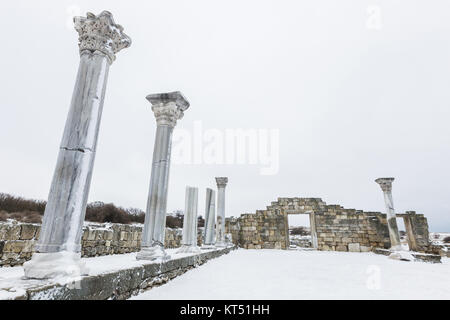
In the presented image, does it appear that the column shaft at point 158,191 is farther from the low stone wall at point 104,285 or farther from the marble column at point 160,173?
the low stone wall at point 104,285

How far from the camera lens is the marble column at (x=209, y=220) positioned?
33.9 feet

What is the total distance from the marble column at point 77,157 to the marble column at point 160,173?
193 centimetres

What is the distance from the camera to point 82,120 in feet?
9.77

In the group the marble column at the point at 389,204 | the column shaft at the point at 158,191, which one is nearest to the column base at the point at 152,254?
the column shaft at the point at 158,191

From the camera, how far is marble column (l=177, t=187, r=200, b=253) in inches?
286

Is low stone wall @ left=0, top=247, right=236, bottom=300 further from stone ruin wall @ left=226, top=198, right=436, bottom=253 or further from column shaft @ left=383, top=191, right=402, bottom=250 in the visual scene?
stone ruin wall @ left=226, top=198, right=436, bottom=253

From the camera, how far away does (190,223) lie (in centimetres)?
767

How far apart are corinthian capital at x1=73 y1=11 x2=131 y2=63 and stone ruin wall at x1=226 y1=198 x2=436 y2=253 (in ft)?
50.0

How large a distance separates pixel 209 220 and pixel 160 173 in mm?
5874

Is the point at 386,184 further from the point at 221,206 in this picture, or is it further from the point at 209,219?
the point at 209,219

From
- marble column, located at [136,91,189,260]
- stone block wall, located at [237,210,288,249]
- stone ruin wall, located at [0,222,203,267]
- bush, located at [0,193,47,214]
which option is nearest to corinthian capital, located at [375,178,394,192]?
stone block wall, located at [237,210,288,249]
